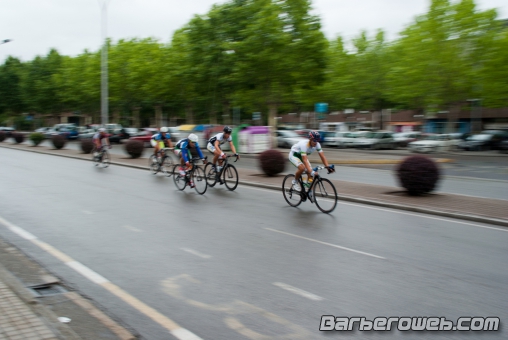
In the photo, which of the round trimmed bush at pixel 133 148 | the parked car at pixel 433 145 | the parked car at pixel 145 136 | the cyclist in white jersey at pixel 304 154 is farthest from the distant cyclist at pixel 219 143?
the parked car at pixel 145 136

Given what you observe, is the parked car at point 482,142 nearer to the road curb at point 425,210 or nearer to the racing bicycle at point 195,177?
the road curb at point 425,210

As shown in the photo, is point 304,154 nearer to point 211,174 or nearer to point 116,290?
point 211,174

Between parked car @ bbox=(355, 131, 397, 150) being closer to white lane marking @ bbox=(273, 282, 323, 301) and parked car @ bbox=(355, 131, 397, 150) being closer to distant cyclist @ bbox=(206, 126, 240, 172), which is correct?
distant cyclist @ bbox=(206, 126, 240, 172)

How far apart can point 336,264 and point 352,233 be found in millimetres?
2043

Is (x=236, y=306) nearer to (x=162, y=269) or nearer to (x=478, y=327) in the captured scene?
(x=162, y=269)

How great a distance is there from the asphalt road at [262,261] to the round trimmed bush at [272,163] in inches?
199

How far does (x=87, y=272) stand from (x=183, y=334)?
2.20m

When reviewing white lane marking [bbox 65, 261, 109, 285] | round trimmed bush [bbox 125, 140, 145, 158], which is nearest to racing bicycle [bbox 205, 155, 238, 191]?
white lane marking [bbox 65, 261, 109, 285]

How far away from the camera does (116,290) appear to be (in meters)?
5.31

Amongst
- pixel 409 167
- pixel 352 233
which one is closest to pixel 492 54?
pixel 409 167

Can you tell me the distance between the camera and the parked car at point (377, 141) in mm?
42406

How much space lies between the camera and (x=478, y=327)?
444cm

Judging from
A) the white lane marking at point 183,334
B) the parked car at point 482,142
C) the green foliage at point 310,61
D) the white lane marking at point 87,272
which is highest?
the green foliage at point 310,61

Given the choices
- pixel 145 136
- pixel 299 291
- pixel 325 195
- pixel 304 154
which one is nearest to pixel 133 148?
pixel 304 154
